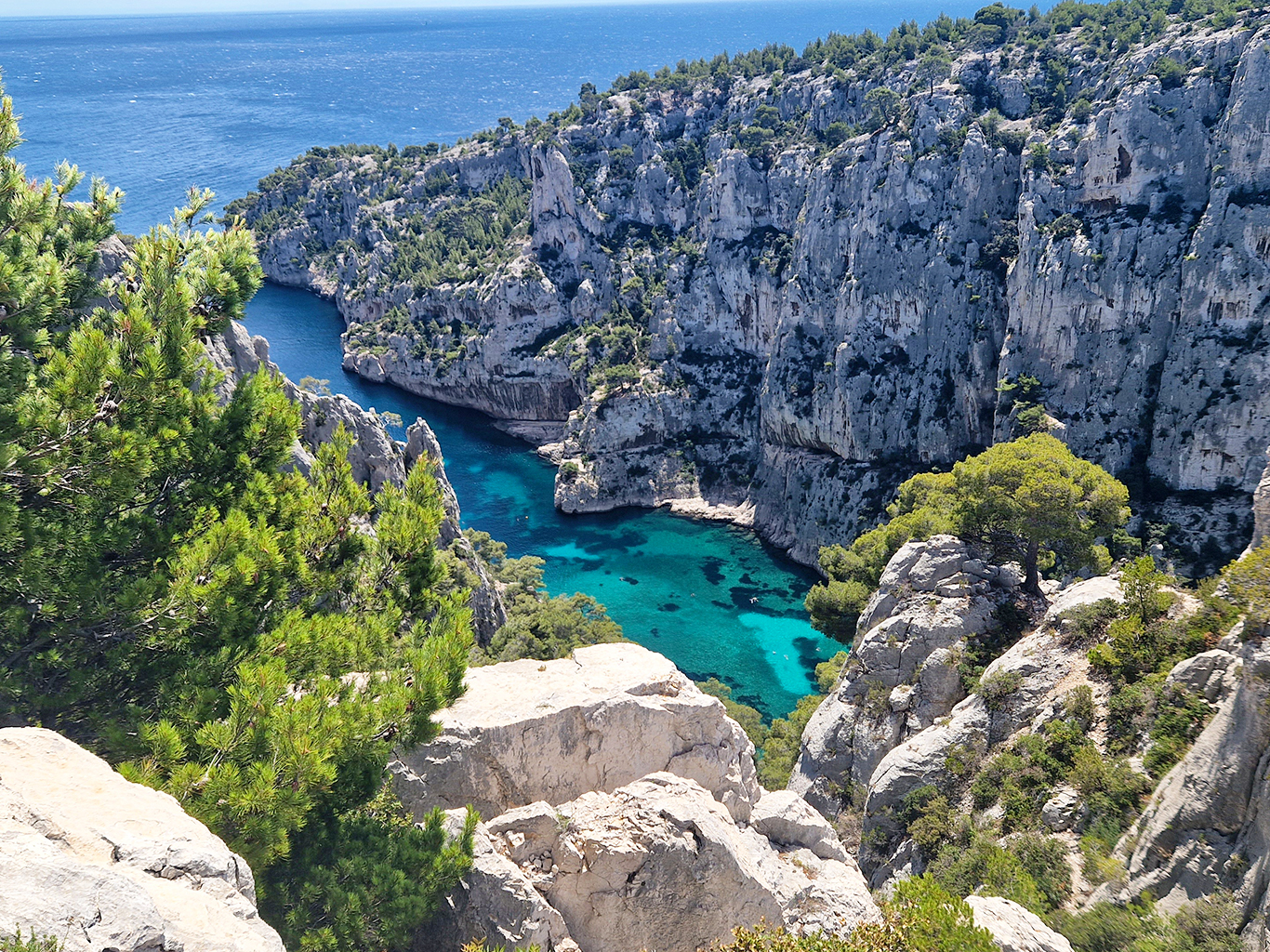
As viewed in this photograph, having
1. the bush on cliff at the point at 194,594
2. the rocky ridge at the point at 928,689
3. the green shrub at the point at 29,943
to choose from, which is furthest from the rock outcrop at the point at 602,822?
the rocky ridge at the point at 928,689

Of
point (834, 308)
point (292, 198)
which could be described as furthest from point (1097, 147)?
point (292, 198)

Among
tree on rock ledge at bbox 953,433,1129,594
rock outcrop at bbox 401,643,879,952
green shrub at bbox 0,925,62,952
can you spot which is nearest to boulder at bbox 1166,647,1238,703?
rock outcrop at bbox 401,643,879,952

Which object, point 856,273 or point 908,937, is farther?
point 856,273

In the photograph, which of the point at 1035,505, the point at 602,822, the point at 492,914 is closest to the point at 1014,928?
the point at 602,822

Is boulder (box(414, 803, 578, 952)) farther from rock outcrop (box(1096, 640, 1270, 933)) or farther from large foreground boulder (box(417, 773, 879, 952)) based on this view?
rock outcrop (box(1096, 640, 1270, 933))

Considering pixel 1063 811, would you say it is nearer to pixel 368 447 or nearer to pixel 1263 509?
pixel 1263 509

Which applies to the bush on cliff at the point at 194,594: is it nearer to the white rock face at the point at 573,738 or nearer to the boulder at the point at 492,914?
the boulder at the point at 492,914
